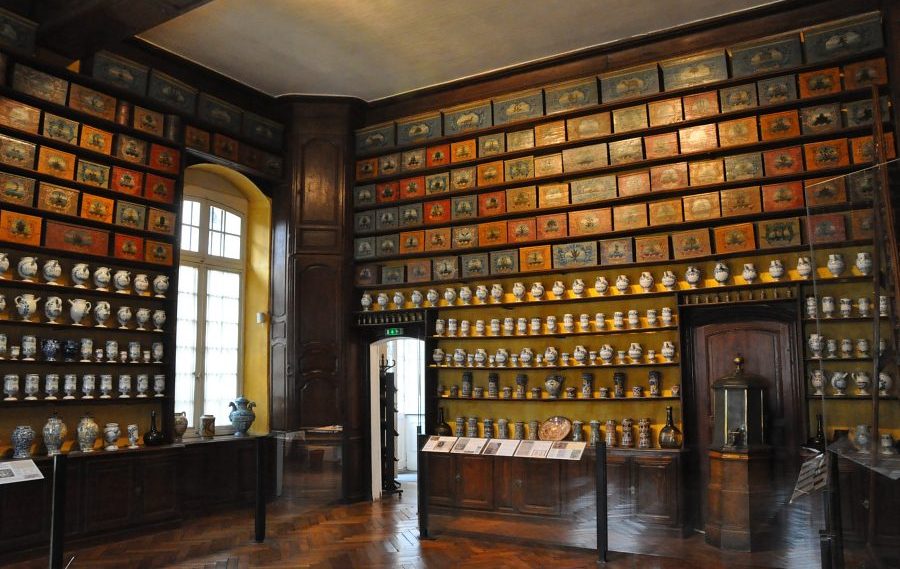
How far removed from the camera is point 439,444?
631 centimetres

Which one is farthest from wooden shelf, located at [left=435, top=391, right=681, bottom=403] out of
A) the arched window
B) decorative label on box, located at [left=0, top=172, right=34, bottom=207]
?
decorative label on box, located at [left=0, top=172, right=34, bottom=207]

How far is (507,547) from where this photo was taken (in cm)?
575

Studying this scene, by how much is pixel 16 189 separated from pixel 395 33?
3550mm

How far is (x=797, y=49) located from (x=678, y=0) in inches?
43.1

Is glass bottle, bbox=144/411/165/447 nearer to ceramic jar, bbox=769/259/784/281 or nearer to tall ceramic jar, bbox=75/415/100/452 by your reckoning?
tall ceramic jar, bbox=75/415/100/452

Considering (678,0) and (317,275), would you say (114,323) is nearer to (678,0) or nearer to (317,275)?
(317,275)

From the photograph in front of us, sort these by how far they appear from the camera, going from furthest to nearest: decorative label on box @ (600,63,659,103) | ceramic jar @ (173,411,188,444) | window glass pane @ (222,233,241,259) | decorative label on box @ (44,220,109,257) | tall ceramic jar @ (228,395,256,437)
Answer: window glass pane @ (222,233,241,259) → tall ceramic jar @ (228,395,256,437) → ceramic jar @ (173,411,188,444) → decorative label on box @ (600,63,659,103) → decorative label on box @ (44,220,109,257)

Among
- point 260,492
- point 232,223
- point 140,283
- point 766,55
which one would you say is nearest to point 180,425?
point 140,283

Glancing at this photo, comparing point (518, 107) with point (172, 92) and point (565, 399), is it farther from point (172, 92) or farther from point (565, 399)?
point (172, 92)

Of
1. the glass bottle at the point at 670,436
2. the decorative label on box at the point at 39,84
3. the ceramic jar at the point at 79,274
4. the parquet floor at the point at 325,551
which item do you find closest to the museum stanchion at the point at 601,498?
the parquet floor at the point at 325,551

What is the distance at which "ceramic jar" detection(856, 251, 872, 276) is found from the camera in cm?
290

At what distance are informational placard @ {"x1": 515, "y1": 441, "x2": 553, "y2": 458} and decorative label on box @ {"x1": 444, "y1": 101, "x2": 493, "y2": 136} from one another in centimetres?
344

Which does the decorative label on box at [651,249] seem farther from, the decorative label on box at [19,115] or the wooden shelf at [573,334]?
the decorative label on box at [19,115]

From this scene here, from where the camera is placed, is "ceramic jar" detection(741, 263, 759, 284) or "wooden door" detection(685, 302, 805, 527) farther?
"ceramic jar" detection(741, 263, 759, 284)
